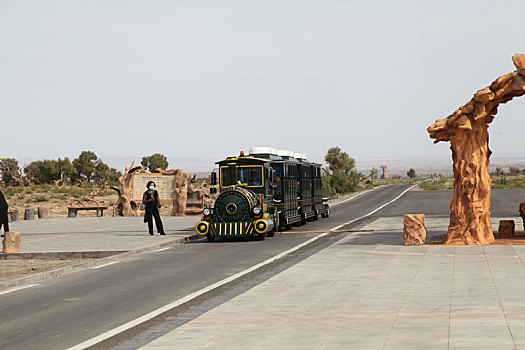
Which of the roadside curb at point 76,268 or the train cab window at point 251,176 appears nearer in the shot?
the roadside curb at point 76,268

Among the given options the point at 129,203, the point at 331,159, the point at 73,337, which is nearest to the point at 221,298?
the point at 73,337

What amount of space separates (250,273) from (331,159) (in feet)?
294

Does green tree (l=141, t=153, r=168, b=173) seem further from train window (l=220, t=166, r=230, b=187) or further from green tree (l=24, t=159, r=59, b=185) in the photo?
train window (l=220, t=166, r=230, b=187)

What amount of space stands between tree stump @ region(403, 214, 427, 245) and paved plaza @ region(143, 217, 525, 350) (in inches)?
122

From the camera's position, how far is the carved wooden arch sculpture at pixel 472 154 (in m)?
19.2

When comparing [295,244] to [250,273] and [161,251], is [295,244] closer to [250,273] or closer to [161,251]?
[161,251]

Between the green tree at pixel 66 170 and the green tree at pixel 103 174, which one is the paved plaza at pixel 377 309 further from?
the green tree at pixel 103 174

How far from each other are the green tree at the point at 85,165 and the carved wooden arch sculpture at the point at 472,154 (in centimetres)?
9066

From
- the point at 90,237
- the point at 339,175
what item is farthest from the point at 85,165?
the point at 90,237

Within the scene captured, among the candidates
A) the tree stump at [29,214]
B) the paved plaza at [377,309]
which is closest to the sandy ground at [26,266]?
the paved plaza at [377,309]

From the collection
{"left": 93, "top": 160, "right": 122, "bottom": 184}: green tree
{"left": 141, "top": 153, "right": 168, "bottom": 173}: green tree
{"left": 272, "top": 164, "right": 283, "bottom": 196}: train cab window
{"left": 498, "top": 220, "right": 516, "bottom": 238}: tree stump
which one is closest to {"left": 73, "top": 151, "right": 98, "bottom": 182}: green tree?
{"left": 93, "top": 160, "right": 122, "bottom": 184}: green tree

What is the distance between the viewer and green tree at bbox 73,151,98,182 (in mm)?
105562

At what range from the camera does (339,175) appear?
85.9 m

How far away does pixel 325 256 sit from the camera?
1850 centimetres
